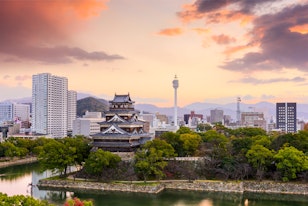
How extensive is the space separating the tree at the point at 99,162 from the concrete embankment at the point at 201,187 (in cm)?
108

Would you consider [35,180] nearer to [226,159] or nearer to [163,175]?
[163,175]

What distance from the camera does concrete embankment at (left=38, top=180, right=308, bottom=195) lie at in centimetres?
2895

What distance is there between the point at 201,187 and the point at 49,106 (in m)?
68.6

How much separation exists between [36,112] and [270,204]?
246 feet

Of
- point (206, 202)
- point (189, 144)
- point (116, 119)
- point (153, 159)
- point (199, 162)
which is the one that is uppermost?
point (116, 119)

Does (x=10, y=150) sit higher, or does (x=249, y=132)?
(x=249, y=132)

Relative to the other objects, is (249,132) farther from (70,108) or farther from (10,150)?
(70,108)

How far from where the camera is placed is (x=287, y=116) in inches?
4252

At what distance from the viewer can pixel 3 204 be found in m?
14.3

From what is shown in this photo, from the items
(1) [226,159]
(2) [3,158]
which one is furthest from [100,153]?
(2) [3,158]

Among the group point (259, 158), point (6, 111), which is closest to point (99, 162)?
point (259, 158)

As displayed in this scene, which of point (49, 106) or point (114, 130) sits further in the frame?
point (49, 106)

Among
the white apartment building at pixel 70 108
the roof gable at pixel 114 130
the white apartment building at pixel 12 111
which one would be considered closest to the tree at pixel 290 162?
the roof gable at pixel 114 130

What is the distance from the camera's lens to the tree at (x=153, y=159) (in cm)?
2977
